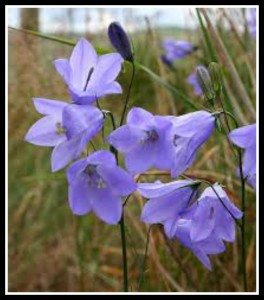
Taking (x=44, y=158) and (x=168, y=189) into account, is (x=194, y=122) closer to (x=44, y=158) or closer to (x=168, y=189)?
Answer: (x=168, y=189)

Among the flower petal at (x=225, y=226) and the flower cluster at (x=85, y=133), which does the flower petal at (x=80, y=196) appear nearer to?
the flower cluster at (x=85, y=133)

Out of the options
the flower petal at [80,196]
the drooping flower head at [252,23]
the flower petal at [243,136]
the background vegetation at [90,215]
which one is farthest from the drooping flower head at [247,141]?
the drooping flower head at [252,23]

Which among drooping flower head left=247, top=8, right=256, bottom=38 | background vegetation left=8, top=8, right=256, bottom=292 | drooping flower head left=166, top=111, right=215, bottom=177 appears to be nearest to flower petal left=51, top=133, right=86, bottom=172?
drooping flower head left=166, top=111, right=215, bottom=177

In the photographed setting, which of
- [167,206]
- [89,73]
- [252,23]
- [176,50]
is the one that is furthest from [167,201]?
[176,50]

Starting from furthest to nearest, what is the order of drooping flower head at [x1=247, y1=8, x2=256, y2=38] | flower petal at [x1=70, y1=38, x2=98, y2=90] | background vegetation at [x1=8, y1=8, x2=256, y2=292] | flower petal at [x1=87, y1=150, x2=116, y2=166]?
drooping flower head at [x1=247, y1=8, x2=256, y2=38] < background vegetation at [x1=8, y1=8, x2=256, y2=292] < flower petal at [x1=70, y1=38, x2=98, y2=90] < flower petal at [x1=87, y1=150, x2=116, y2=166]

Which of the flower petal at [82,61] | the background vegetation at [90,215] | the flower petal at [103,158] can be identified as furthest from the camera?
the background vegetation at [90,215]

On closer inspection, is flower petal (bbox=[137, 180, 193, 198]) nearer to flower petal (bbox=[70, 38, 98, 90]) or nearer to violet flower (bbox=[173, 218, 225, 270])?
violet flower (bbox=[173, 218, 225, 270])
